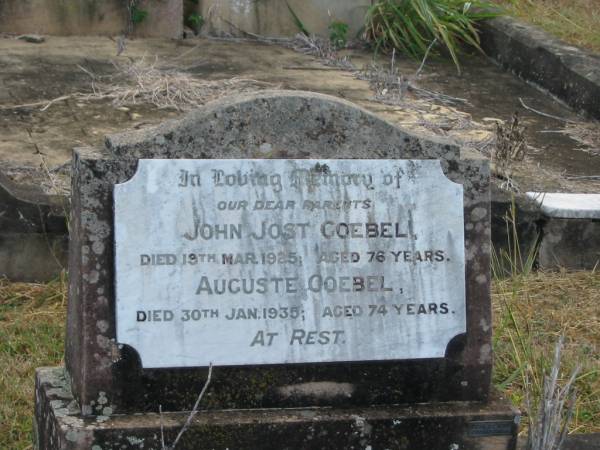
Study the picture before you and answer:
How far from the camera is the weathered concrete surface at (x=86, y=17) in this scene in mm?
7809

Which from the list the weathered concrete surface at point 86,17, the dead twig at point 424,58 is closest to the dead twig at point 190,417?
the dead twig at point 424,58

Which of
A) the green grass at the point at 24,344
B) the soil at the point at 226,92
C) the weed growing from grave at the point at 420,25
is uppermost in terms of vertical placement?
the weed growing from grave at the point at 420,25

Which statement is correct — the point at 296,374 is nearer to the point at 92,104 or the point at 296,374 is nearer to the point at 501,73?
the point at 92,104

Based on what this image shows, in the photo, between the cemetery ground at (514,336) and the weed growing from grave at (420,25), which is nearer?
the cemetery ground at (514,336)

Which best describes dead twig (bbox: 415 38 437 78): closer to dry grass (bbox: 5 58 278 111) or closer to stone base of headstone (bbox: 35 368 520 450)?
dry grass (bbox: 5 58 278 111)

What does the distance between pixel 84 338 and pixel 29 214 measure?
178 cm

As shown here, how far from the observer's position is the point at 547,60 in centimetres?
743

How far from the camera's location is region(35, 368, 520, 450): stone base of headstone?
9.13 feet

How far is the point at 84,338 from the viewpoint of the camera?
279cm

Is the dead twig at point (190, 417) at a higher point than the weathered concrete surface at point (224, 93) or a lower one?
lower

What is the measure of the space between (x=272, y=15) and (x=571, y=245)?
3.97m

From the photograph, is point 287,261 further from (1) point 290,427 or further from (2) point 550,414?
(2) point 550,414

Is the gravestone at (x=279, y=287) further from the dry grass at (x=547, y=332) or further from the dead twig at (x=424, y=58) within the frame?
the dead twig at (x=424, y=58)

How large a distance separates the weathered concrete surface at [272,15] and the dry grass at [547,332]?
4.00 meters
